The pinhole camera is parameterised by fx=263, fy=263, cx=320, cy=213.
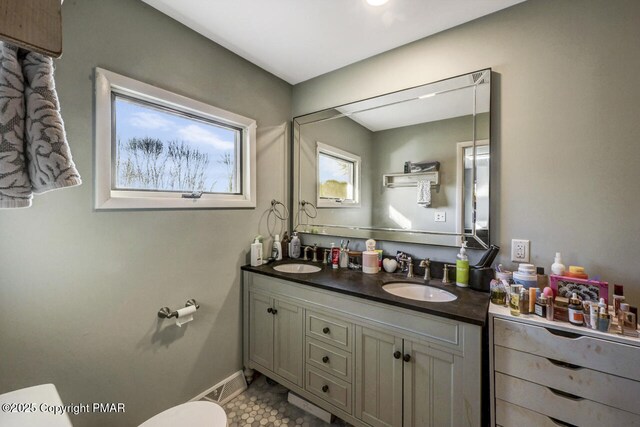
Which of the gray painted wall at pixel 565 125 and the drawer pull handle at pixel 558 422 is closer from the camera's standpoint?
the drawer pull handle at pixel 558 422

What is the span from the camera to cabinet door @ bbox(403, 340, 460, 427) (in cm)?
113

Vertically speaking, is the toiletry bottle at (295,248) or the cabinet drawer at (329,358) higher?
the toiletry bottle at (295,248)

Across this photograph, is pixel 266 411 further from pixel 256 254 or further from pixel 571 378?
pixel 571 378

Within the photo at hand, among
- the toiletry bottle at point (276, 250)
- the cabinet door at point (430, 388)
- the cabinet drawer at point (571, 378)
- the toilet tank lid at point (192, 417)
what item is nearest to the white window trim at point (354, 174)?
the toiletry bottle at point (276, 250)

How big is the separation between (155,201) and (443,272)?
173cm

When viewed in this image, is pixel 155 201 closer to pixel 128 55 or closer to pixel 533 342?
pixel 128 55

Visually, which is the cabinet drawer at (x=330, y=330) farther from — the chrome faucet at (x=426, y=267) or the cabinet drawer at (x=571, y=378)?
the cabinet drawer at (x=571, y=378)

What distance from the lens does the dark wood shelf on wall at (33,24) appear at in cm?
40

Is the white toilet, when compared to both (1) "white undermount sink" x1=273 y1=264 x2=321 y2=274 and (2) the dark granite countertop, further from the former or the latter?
(1) "white undermount sink" x1=273 y1=264 x2=321 y2=274

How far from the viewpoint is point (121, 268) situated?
1.36 m

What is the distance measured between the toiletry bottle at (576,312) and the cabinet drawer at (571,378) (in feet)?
0.54

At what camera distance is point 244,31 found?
166cm

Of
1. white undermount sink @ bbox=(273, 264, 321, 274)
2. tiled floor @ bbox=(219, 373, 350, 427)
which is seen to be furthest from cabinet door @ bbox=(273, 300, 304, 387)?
white undermount sink @ bbox=(273, 264, 321, 274)

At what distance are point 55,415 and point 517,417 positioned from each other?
168 cm
